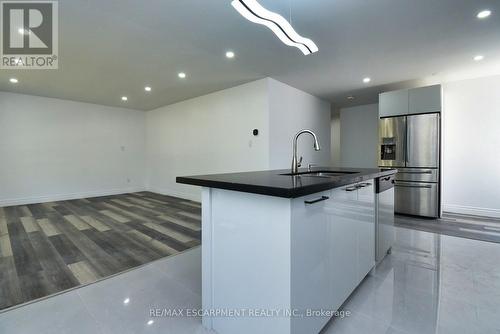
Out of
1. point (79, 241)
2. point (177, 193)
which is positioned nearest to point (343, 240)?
point (79, 241)

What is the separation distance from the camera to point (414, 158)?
4.19 m

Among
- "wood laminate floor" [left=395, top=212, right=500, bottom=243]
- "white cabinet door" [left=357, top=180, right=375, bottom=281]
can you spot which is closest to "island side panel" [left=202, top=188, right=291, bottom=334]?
"white cabinet door" [left=357, top=180, right=375, bottom=281]

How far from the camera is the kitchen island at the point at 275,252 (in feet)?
3.68

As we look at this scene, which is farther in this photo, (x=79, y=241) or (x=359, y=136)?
(x=359, y=136)

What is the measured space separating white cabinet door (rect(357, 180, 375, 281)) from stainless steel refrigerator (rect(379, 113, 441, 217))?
2.84 metres

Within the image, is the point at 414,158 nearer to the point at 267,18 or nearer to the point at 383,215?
the point at 383,215

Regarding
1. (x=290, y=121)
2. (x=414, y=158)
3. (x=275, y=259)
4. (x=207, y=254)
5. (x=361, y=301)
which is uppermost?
(x=290, y=121)

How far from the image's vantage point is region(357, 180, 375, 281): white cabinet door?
1.81 m

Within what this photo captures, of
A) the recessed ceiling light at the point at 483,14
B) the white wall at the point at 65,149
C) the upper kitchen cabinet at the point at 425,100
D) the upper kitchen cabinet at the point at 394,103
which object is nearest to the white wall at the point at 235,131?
the white wall at the point at 65,149

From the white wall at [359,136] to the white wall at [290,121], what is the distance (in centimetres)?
130

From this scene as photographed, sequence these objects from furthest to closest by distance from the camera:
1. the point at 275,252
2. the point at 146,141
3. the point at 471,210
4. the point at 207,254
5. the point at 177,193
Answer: the point at 146,141, the point at 177,193, the point at 471,210, the point at 207,254, the point at 275,252

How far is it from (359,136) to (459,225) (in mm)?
3533

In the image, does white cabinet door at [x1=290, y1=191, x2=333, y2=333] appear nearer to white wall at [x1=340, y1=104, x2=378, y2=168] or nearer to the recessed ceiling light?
the recessed ceiling light

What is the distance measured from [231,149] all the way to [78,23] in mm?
2928
